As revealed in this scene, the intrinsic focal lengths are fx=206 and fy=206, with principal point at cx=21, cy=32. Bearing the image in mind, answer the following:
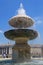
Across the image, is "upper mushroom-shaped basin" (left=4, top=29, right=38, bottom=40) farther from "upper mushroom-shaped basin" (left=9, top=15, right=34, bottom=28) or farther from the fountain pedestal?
"upper mushroom-shaped basin" (left=9, top=15, right=34, bottom=28)

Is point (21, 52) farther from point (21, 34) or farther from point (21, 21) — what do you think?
point (21, 21)

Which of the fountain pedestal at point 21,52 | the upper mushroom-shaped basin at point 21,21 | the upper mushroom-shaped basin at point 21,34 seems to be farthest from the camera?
the fountain pedestal at point 21,52

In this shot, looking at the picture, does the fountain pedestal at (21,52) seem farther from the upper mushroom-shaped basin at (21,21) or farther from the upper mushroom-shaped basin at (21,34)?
the upper mushroom-shaped basin at (21,21)

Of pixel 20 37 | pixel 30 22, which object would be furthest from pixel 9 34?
pixel 30 22

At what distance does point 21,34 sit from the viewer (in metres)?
18.7

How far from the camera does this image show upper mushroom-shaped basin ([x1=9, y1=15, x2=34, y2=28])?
1906 centimetres

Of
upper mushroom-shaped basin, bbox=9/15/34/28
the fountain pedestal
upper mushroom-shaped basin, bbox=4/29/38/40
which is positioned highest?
upper mushroom-shaped basin, bbox=9/15/34/28

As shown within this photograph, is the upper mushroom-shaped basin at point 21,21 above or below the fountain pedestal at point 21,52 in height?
above

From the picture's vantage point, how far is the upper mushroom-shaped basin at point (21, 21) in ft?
62.5

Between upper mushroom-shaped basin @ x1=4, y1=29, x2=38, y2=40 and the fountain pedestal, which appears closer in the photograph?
upper mushroom-shaped basin @ x1=4, y1=29, x2=38, y2=40

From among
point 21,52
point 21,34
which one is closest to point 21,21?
point 21,34

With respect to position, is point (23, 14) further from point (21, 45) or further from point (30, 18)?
point (21, 45)

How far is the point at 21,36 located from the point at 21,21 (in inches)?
57.4

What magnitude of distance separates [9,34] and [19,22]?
1476 millimetres
